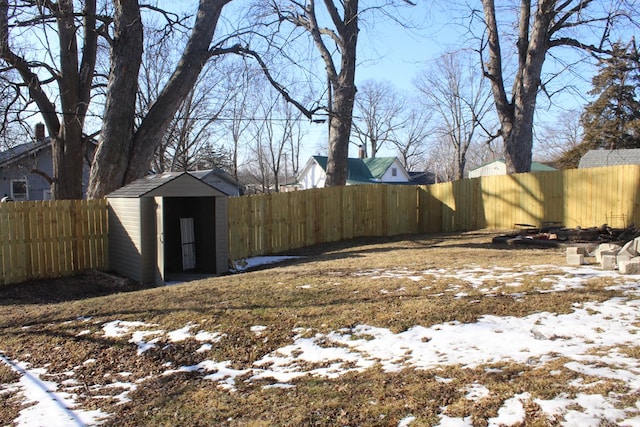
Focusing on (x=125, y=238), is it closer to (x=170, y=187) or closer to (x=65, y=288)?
(x=65, y=288)

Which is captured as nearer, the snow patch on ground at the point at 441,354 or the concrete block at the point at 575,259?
the snow patch on ground at the point at 441,354

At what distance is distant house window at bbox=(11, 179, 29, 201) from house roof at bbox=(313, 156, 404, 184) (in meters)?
22.0

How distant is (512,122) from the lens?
1414 cm

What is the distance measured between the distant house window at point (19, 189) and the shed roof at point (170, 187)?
19.0 meters

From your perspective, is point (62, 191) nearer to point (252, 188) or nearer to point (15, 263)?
point (15, 263)

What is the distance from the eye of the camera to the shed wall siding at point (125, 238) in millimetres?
8914

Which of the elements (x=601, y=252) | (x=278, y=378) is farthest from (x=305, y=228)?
(x=278, y=378)

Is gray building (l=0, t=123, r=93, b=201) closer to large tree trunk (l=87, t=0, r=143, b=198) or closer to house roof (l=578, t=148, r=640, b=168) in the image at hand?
large tree trunk (l=87, t=0, r=143, b=198)

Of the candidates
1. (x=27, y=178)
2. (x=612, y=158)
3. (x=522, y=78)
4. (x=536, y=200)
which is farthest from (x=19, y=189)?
(x=612, y=158)

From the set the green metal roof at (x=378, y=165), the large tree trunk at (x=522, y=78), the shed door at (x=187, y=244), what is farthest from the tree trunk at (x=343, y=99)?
the green metal roof at (x=378, y=165)

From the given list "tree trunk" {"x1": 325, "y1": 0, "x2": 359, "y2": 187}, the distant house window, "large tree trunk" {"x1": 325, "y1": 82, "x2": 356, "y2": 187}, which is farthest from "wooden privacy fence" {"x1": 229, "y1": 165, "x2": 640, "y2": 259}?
the distant house window

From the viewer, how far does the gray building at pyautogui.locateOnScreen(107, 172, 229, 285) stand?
8820mm

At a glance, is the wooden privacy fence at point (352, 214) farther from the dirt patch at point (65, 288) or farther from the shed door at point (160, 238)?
the shed door at point (160, 238)

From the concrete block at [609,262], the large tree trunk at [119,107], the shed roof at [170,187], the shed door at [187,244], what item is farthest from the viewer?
the large tree trunk at [119,107]
